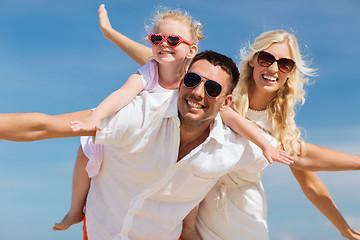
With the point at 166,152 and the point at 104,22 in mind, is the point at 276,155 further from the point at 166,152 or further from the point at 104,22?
the point at 104,22

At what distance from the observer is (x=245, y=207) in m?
5.16

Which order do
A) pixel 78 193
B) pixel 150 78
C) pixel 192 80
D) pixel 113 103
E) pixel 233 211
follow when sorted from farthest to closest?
pixel 233 211, pixel 78 193, pixel 150 78, pixel 192 80, pixel 113 103

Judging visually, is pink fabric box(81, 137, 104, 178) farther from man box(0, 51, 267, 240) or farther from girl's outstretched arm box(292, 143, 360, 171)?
girl's outstretched arm box(292, 143, 360, 171)

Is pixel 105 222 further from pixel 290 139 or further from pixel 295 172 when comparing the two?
pixel 295 172

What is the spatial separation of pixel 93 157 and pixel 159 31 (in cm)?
165

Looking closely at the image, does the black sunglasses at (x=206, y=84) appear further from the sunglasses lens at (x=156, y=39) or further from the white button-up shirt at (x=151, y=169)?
the sunglasses lens at (x=156, y=39)

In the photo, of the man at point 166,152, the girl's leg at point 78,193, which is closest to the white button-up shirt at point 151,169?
the man at point 166,152

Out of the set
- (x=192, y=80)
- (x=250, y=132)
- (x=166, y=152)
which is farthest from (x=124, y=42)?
(x=250, y=132)

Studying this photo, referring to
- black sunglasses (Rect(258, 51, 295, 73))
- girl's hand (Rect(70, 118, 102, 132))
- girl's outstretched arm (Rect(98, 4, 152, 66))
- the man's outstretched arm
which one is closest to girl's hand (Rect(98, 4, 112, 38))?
girl's outstretched arm (Rect(98, 4, 152, 66))

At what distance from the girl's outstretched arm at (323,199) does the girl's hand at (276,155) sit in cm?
143

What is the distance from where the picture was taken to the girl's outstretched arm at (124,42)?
6.73 meters

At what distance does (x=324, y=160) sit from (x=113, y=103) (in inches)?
106

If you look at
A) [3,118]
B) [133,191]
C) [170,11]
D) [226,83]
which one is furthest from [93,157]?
[170,11]

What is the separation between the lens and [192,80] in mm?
4258
